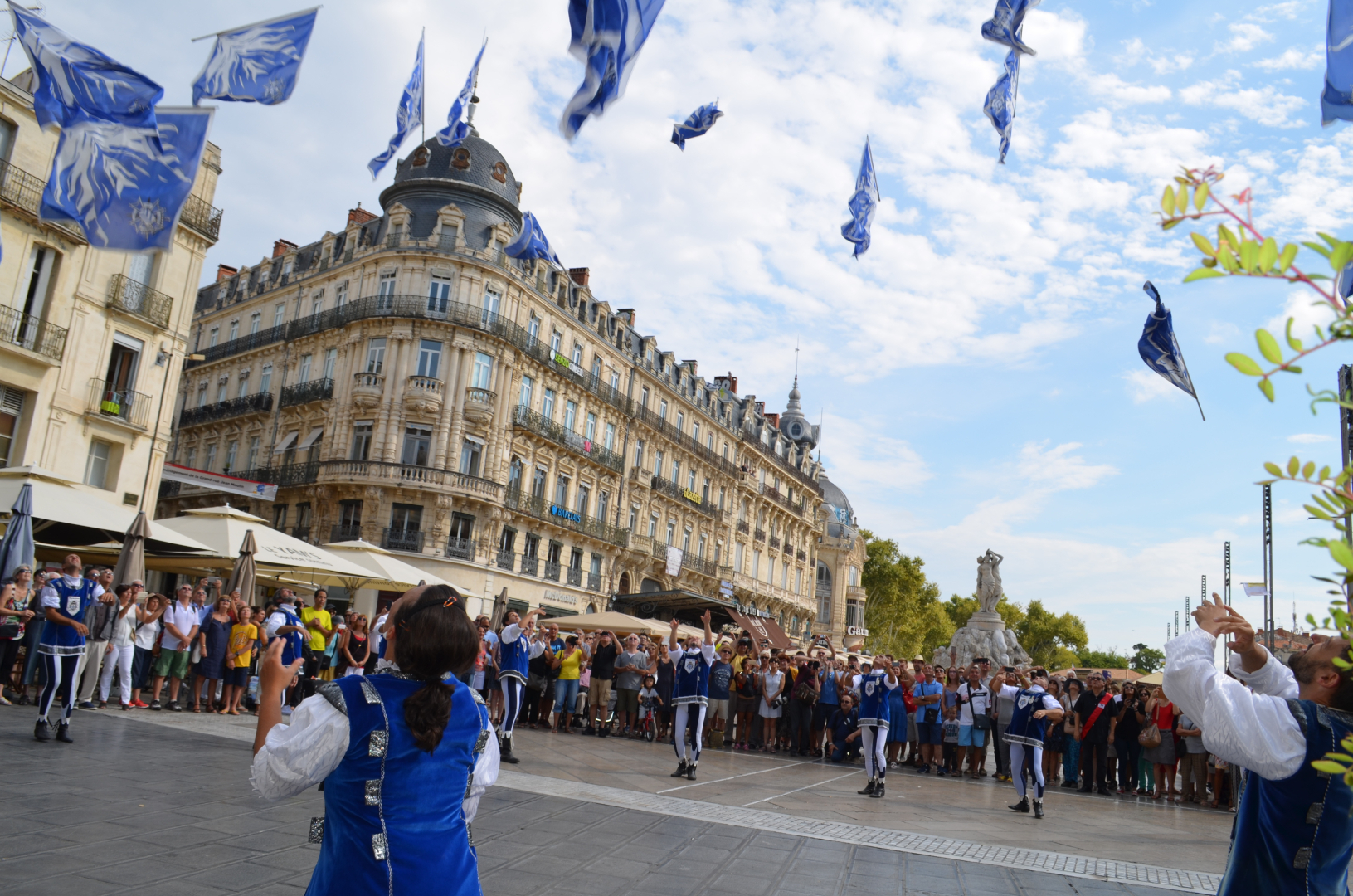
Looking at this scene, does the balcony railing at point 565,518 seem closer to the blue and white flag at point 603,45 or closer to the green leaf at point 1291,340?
the blue and white flag at point 603,45

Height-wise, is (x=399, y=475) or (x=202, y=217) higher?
(x=202, y=217)

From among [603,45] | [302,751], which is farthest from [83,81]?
[302,751]

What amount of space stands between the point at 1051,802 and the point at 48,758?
12.9 metres

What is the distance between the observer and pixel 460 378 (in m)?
37.4

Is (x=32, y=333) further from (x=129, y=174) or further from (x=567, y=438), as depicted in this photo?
(x=567, y=438)

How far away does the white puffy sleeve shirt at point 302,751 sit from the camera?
9.04ft

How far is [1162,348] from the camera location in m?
13.3

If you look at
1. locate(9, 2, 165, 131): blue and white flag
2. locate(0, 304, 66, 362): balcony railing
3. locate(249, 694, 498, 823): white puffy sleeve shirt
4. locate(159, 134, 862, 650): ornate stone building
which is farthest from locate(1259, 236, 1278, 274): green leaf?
locate(159, 134, 862, 650): ornate stone building

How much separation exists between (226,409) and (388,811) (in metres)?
46.1

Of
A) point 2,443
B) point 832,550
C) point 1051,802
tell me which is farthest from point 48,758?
point 832,550

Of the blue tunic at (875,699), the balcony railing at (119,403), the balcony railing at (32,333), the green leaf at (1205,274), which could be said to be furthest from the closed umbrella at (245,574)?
the green leaf at (1205,274)

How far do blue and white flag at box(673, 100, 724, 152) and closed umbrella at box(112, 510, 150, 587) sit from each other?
10.7m

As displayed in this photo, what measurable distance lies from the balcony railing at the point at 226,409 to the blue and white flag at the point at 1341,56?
4163 cm

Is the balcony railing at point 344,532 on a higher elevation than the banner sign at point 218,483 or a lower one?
lower
